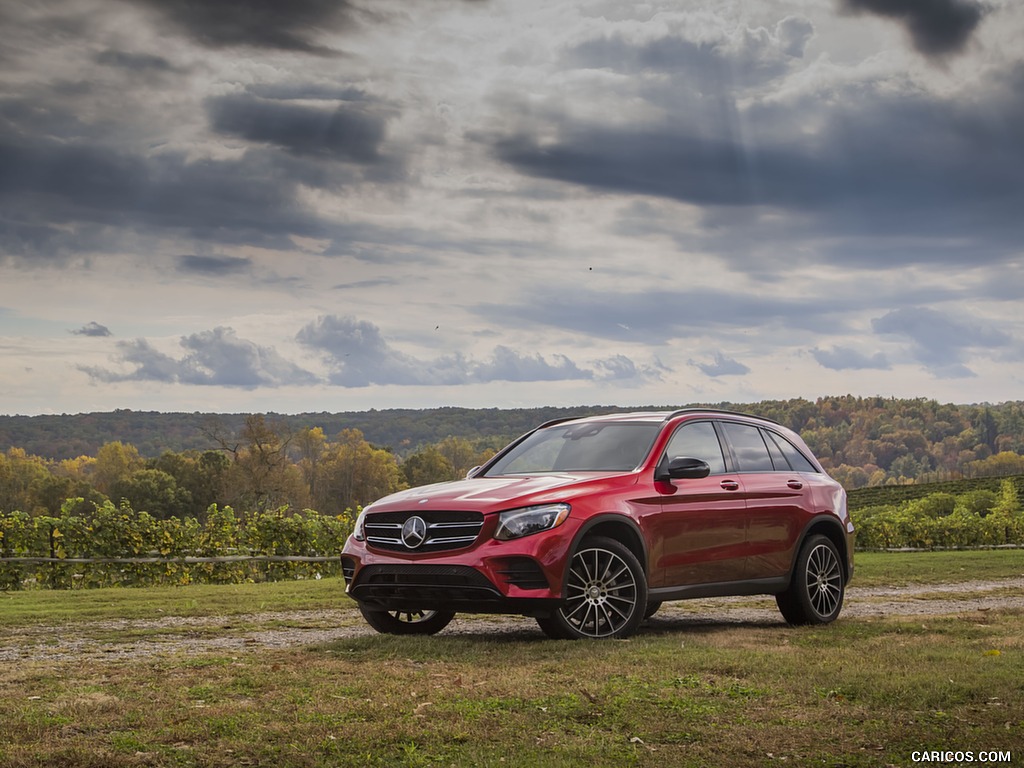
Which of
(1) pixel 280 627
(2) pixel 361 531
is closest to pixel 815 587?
(2) pixel 361 531

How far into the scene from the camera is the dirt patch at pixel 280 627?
950 cm

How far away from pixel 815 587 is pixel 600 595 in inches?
120

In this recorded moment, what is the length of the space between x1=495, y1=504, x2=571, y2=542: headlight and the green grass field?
2.78 ft

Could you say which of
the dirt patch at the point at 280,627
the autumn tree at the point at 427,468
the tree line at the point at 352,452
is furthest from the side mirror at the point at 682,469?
the autumn tree at the point at 427,468

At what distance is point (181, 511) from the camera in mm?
84125

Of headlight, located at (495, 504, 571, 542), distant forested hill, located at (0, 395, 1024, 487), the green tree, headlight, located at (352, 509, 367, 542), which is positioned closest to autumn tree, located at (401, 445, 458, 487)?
distant forested hill, located at (0, 395, 1024, 487)

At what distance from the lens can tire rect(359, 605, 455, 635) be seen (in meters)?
10.2

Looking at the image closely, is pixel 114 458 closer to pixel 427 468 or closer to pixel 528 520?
pixel 427 468

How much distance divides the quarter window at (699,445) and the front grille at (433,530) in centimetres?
209

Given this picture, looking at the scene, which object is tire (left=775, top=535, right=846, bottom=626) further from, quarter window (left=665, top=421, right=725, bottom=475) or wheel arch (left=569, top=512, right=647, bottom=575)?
wheel arch (left=569, top=512, right=647, bottom=575)

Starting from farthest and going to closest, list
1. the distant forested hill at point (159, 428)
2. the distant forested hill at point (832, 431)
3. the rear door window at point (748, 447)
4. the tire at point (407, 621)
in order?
the distant forested hill at point (159, 428) < the distant forested hill at point (832, 431) < the rear door window at point (748, 447) < the tire at point (407, 621)

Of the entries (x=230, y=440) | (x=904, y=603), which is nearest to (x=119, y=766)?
(x=904, y=603)

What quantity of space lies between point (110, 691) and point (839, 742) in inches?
160

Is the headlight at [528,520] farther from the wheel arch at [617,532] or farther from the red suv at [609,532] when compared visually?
the wheel arch at [617,532]
